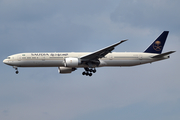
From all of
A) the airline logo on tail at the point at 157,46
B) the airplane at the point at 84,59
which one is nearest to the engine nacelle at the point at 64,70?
the airplane at the point at 84,59

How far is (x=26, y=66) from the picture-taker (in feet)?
173

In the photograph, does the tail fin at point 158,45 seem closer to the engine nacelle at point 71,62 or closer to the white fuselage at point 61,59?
the white fuselage at point 61,59

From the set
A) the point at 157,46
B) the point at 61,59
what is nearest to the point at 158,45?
the point at 157,46

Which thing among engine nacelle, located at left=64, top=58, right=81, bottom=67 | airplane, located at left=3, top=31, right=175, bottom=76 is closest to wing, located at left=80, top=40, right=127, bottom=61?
airplane, located at left=3, top=31, right=175, bottom=76

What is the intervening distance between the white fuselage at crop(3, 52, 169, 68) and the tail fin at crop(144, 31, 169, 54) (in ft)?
7.20

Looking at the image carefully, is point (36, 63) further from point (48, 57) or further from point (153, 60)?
point (153, 60)

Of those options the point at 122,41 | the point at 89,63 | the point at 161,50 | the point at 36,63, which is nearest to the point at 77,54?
the point at 89,63

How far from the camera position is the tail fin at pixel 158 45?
58022 millimetres

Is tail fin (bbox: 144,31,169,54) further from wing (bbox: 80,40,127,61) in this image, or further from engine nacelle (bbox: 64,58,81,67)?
engine nacelle (bbox: 64,58,81,67)

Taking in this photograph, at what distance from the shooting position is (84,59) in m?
52.0

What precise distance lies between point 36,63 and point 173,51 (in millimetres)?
23054

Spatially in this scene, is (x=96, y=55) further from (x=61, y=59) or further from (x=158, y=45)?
(x=158, y=45)

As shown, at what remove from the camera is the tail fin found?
5802cm

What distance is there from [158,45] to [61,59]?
61.4ft
